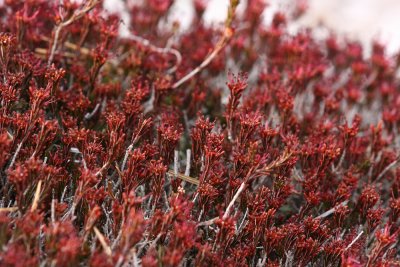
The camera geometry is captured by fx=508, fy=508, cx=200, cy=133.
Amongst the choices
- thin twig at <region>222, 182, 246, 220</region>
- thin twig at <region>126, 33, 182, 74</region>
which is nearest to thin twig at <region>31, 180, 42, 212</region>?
thin twig at <region>222, 182, 246, 220</region>

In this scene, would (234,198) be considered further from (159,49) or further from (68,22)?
(159,49)

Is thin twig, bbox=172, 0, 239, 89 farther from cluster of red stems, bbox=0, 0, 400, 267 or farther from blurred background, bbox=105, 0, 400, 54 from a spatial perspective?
blurred background, bbox=105, 0, 400, 54

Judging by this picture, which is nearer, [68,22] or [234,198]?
[234,198]

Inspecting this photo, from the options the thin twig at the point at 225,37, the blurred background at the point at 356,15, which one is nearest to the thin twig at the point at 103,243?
the thin twig at the point at 225,37

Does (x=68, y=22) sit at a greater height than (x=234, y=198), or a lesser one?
greater

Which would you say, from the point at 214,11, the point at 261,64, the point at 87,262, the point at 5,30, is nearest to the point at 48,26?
the point at 5,30

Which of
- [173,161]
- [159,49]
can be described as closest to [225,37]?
[159,49]

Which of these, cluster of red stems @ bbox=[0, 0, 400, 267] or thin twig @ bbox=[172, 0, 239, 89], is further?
thin twig @ bbox=[172, 0, 239, 89]

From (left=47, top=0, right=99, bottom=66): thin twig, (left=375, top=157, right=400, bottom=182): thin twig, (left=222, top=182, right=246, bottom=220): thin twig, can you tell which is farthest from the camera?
(left=375, top=157, right=400, bottom=182): thin twig
